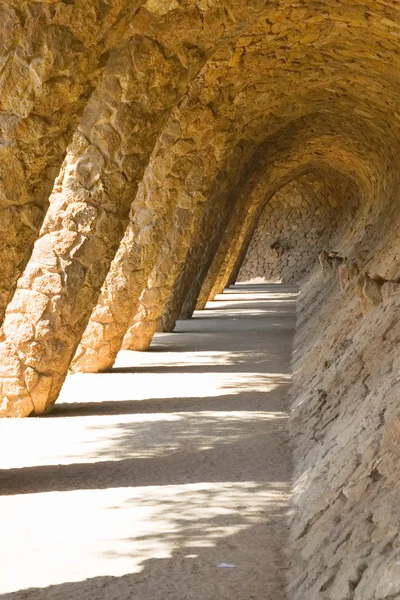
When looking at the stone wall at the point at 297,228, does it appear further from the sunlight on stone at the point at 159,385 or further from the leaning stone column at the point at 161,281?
the sunlight on stone at the point at 159,385

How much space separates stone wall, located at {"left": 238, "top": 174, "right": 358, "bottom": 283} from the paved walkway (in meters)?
22.5

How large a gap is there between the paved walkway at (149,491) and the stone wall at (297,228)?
22.5 m

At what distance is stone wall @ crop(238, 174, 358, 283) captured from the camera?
32.3 meters

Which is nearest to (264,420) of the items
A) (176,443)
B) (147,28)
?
(176,443)

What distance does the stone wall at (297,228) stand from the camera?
32281 mm

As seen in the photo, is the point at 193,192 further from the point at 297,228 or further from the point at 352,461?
the point at 297,228

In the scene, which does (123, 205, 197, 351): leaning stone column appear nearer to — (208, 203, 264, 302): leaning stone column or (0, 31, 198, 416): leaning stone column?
(0, 31, 198, 416): leaning stone column

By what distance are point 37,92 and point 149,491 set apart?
223cm

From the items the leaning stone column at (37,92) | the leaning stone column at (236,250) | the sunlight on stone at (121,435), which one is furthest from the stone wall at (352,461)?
the leaning stone column at (236,250)

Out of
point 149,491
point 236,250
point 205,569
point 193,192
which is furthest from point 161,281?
point 236,250

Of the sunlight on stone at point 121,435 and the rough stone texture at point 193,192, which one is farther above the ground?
the rough stone texture at point 193,192

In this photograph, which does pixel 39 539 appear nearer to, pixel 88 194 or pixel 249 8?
pixel 88 194

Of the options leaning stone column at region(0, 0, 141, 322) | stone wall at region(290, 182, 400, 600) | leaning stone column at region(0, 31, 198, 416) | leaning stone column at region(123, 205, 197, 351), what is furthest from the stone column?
leaning stone column at region(0, 0, 141, 322)

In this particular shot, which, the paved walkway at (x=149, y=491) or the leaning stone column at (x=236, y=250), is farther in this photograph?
Result: the leaning stone column at (x=236, y=250)
